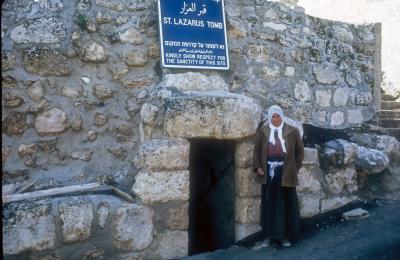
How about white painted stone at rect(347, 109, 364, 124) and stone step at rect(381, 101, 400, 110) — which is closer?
white painted stone at rect(347, 109, 364, 124)

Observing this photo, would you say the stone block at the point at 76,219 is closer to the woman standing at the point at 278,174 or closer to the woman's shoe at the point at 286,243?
the woman standing at the point at 278,174

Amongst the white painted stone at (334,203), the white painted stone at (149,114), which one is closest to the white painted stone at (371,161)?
the white painted stone at (334,203)

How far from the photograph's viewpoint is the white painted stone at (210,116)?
3723 mm

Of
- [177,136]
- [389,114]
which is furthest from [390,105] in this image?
[177,136]

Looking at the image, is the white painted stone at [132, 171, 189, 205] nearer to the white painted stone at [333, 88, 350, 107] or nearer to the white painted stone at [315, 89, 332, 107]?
the white painted stone at [315, 89, 332, 107]

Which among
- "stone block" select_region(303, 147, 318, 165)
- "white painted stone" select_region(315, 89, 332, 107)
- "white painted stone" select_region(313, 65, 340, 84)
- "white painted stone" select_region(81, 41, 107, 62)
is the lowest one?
"stone block" select_region(303, 147, 318, 165)

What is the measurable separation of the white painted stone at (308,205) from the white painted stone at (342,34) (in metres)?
2.26

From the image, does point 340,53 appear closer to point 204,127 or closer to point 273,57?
point 273,57

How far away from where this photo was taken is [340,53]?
5277mm

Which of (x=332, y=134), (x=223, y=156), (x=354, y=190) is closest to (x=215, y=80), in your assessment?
(x=223, y=156)

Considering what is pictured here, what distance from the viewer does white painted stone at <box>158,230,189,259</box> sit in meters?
3.67

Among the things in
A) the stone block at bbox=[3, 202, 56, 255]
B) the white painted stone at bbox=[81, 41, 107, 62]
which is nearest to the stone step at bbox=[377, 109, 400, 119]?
the white painted stone at bbox=[81, 41, 107, 62]

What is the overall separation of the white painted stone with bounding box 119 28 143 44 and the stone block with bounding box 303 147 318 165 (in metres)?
Result: 2.23

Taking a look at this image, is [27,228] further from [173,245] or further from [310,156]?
[310,156]
